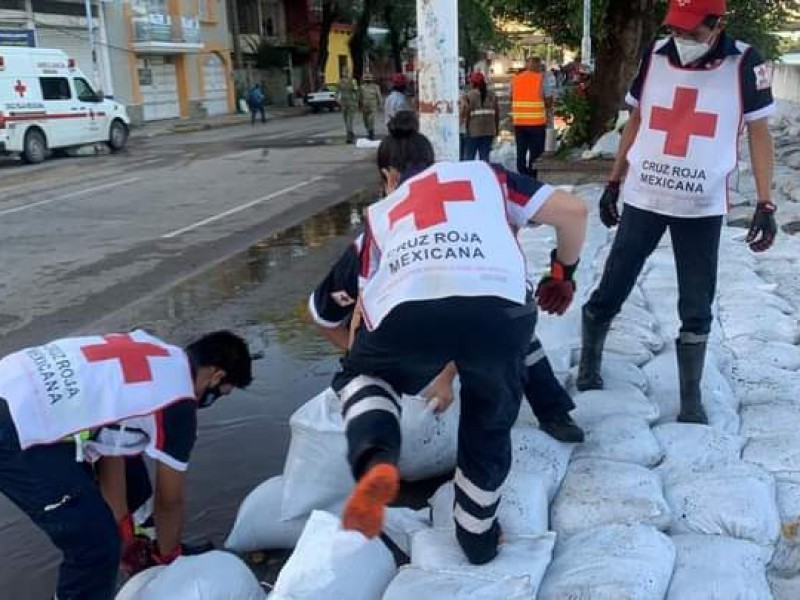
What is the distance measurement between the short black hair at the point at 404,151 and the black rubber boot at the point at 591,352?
1.10 meters

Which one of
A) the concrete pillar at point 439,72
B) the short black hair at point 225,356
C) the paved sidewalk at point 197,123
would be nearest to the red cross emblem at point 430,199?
the short black hair at point 225,356

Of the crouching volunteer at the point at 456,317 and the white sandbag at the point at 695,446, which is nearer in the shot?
the crouching volunteer at the point at 456,317

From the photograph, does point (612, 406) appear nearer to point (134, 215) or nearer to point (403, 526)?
point (403, 526)

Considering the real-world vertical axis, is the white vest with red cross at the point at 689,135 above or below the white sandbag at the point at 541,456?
above

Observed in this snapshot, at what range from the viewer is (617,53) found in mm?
10797

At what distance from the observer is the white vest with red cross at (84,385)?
79.9 inches

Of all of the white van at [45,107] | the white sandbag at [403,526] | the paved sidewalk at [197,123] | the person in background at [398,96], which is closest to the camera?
the white sandbag at [403,526]

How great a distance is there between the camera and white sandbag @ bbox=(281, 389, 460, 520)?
263 centimetres

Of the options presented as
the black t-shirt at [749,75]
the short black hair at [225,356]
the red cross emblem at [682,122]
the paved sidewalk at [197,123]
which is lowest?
the paved sidewalk at [197,123]

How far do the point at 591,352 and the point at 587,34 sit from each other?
9168 millimetres

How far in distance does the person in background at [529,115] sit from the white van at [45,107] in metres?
9.31

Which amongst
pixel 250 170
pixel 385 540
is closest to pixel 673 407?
pixel 385 540

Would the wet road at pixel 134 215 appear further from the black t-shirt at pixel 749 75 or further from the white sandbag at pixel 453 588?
the black t-shirt at pixel 749 75

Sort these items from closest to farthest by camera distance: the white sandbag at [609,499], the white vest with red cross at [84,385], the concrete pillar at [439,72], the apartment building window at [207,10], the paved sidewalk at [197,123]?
the white vest with red cross at [84,385], the white sandbag at [609,499], the concrete pillar at [439,72], the paved sidewalk at [197,123], the apartment building window at [207,10]
